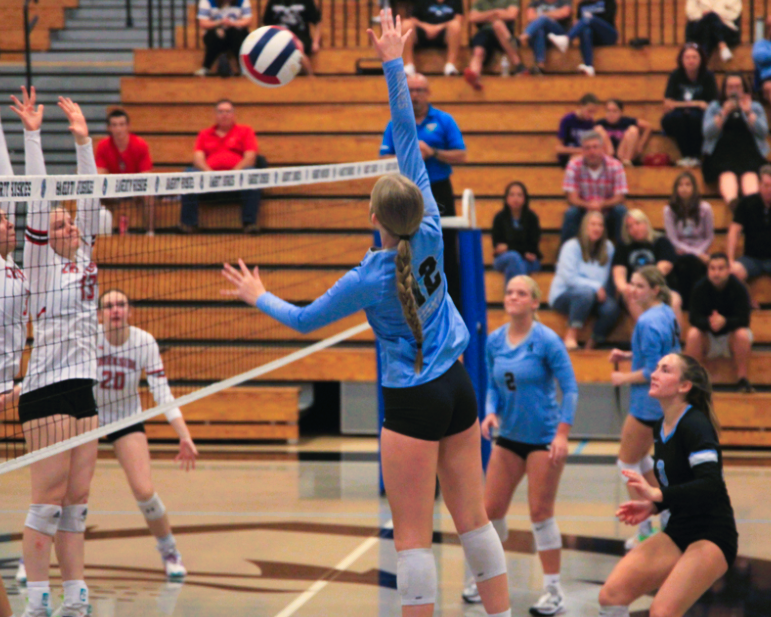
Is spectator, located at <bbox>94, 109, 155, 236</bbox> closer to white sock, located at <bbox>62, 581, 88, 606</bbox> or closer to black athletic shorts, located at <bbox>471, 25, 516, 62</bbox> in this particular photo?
black athletic shorts, located at <bbox>471, 25, 516, 62</bbox>

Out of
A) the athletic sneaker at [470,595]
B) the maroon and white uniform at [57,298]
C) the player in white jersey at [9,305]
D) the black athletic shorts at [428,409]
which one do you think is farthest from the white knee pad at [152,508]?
the black athletic shorts at [428,409]

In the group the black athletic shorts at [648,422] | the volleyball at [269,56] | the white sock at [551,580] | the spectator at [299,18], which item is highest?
the spectator at [299,18]

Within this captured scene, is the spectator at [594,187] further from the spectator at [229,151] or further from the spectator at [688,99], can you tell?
the spectator at [229,151]

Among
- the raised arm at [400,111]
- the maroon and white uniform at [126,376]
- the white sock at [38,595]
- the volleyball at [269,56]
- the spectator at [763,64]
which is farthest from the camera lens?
the spectator at [763,64]

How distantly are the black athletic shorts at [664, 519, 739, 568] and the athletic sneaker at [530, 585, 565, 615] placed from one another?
0.97 meters

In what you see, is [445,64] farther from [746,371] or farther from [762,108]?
[746,371]

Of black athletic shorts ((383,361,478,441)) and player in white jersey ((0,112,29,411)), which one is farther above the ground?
player in white jersey ((0,112,29,411))

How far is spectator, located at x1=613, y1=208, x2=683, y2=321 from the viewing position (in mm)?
9625

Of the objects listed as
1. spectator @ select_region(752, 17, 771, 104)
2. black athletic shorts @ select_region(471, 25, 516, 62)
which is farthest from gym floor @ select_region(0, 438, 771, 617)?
black athletic shorts @ select_region(471, 25, 516, 62)

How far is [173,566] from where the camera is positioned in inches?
220

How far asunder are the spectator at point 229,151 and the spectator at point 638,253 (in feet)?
11.9

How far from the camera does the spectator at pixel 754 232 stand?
32.1 feet

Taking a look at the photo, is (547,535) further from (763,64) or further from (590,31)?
(590,31)

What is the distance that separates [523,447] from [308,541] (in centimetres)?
187
